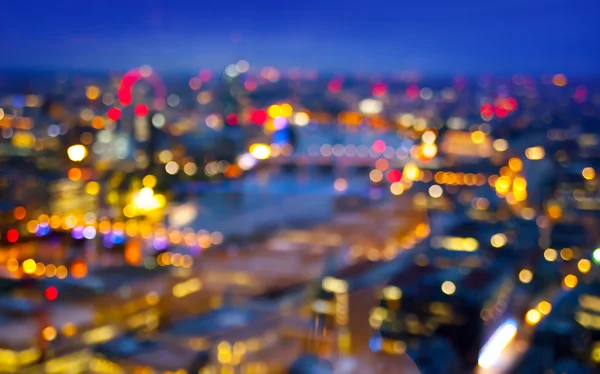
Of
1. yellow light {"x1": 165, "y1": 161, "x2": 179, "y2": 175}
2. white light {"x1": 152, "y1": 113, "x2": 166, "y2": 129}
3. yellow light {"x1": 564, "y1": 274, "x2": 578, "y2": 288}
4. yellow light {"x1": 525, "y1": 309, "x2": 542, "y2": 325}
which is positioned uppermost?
white light {"x1": 152, "y1": 113, "x2": 166, "y2": 129}

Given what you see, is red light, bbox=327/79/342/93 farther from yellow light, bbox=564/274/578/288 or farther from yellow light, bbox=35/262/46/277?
yellow light, bbox=564/274/578/288

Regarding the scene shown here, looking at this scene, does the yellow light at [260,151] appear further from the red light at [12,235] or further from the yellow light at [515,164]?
the red light at [12,235]

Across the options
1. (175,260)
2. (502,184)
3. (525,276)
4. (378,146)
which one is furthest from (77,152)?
(525,276)

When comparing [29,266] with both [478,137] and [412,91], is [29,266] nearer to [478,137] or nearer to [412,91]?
[478,137]

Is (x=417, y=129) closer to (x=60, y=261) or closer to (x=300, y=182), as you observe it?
(x=300, y=182)

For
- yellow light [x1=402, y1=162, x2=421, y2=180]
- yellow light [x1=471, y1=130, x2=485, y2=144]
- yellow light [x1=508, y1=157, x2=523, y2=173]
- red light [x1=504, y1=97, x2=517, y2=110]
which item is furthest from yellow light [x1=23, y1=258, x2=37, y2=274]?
red light [x1=504, y1=97, x2=517, y2=110]
